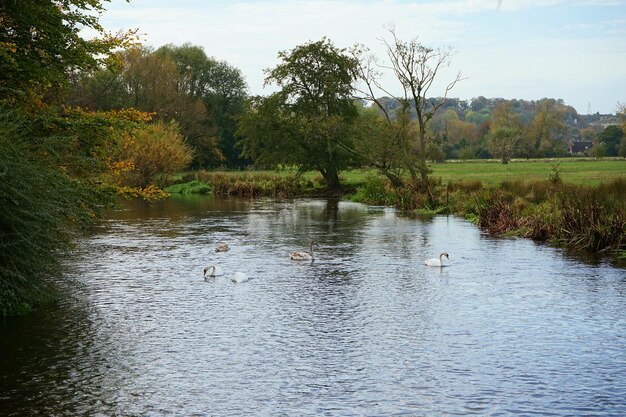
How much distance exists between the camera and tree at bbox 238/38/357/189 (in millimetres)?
72875

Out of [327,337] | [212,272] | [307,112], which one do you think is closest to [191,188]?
[307,112]

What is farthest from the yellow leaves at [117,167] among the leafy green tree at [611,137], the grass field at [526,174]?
the leafy green tree at [611,137]

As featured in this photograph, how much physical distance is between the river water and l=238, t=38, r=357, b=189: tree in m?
43.4

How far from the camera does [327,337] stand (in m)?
16.4

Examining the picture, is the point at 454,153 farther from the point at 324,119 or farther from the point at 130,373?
the point at 130,373

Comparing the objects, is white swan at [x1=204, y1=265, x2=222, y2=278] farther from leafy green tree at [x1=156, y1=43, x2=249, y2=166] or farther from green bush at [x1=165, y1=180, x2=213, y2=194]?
leafy green tree at [x1=156, y1=43, x2=249, y2=166]

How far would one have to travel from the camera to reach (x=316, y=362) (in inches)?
574

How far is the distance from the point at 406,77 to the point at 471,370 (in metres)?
45.2

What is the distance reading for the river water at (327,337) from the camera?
12.4 m

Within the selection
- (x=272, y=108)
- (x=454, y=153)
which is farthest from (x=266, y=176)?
(x=454, y=153)

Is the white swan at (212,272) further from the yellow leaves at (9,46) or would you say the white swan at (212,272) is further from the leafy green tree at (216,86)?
Result: the leafy green tree at (216,86)

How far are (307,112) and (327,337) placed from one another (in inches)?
2354

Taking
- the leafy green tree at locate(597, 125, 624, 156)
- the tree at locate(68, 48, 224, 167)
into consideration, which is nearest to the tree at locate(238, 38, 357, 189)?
the tree at locate(68, 48, 224, 167)

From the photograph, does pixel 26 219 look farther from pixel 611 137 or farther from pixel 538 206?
pixel 611 137
